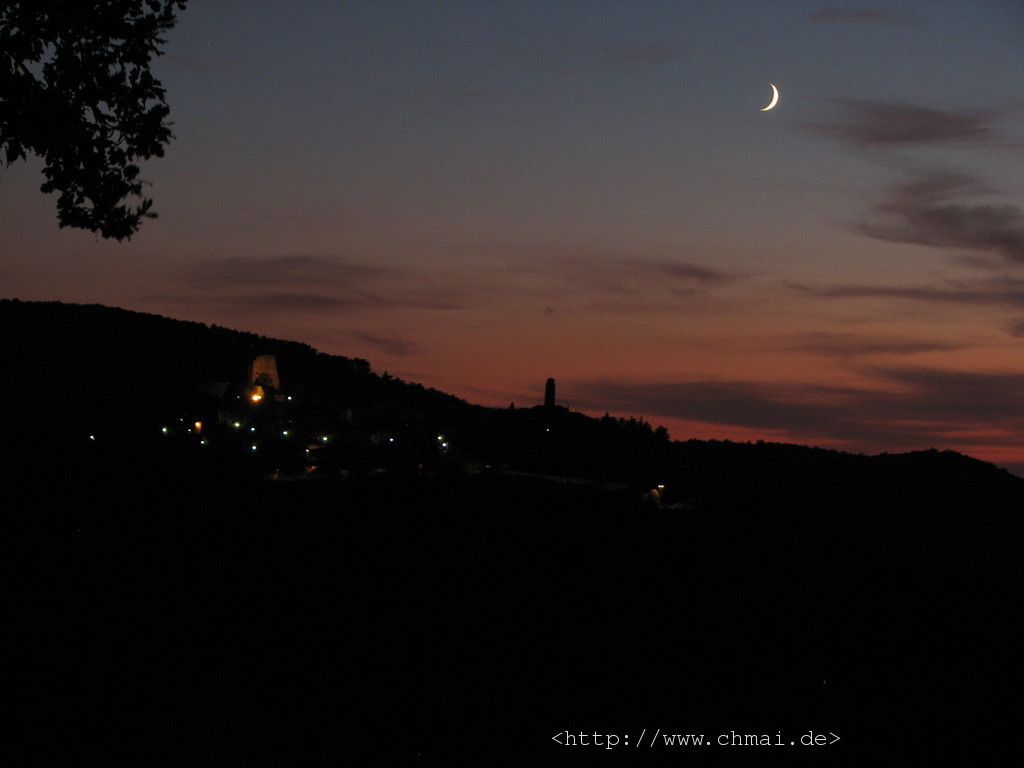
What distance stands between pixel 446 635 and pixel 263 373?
6967 centimetres

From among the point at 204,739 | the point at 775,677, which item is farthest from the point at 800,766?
the point at 204,739

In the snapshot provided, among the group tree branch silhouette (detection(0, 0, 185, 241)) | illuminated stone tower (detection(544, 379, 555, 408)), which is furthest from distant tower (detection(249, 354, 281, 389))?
tree branch silhouette (detection(0, 0, 185, 241))

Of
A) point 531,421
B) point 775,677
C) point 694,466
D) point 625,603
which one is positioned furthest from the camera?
point 694,466

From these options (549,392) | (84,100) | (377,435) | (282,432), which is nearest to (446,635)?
(84,100)

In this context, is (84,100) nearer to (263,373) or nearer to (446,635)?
(446,635)

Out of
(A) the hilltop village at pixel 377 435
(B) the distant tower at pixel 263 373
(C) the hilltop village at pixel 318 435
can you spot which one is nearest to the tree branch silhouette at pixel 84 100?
(C) the hilltop village at pixel 318 435

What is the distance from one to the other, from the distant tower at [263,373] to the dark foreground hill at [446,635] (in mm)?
40778

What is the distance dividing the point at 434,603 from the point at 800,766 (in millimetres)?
9301

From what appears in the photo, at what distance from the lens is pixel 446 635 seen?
2050cm

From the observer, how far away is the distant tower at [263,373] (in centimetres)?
8612

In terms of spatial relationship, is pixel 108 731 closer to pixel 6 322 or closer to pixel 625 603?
pixel 625 603

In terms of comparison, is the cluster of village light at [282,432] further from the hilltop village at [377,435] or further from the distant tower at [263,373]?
the distant tower at [263,373]

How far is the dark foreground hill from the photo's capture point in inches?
594

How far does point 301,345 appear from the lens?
156125mm
